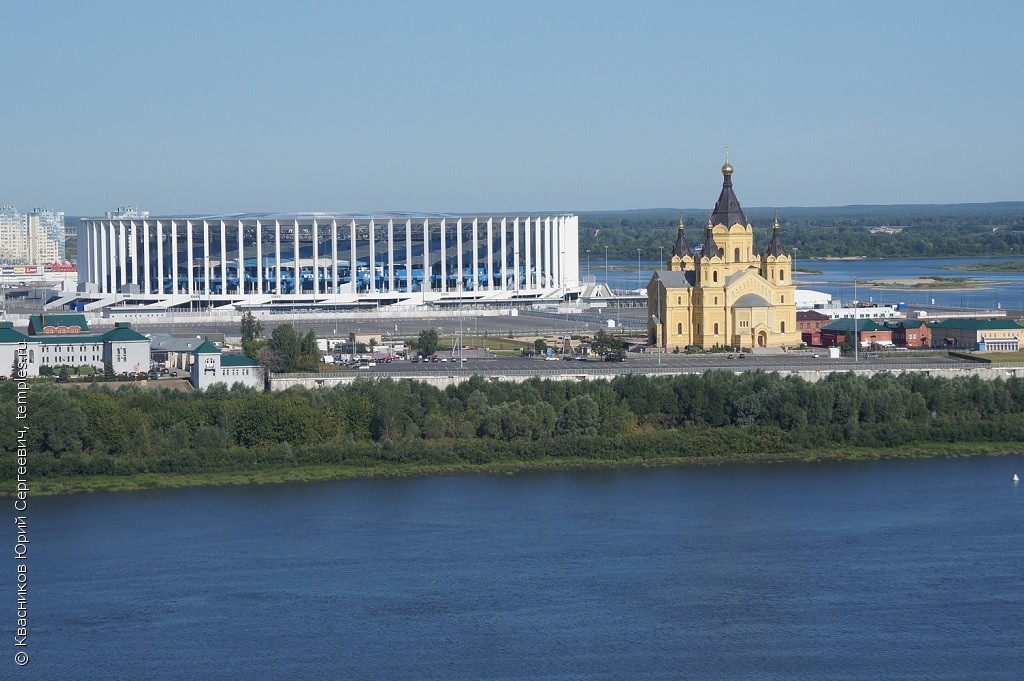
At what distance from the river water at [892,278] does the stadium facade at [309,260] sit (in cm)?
433

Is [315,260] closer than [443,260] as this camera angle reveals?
Yes

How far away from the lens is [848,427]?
800 inches

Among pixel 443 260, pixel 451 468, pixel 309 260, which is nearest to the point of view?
pixel 451 468

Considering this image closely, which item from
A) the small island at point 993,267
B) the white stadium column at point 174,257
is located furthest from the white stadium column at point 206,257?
the small island at point 993,267

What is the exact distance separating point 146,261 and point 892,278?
24.9 metres

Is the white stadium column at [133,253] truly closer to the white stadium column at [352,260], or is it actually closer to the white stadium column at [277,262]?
the white stadium column at [277,262]

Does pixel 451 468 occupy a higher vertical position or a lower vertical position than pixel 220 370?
lower

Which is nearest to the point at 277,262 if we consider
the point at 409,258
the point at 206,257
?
the point at 206,257

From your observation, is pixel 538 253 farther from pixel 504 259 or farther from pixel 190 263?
pixel 190 263

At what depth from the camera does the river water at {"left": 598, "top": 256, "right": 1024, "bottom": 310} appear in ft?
141

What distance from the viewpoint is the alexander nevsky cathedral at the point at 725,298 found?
87.5 ft

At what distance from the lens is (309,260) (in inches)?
1665

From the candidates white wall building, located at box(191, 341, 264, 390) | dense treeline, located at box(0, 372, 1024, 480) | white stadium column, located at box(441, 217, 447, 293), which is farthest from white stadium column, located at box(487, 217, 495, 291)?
dense treeline, located at box(0, 372, 1024, 480)

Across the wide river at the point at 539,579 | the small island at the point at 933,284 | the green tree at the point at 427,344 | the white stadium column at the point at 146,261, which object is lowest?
the wide river at the point at 539,579
